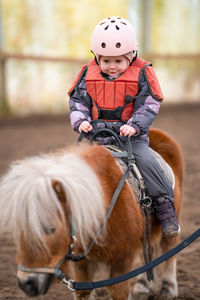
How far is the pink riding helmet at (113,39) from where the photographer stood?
9.04ft

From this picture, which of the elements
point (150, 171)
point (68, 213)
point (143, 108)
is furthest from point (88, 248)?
point (143, 108)

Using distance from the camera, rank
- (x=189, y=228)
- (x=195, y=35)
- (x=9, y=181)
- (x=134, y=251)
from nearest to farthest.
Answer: (x=9, y=181) < (x=134, y=251) < (x=189, y=228) < (x=195, y=35)

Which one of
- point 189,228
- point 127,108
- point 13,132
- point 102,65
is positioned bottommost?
point 13,132

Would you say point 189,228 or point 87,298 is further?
point 189,228

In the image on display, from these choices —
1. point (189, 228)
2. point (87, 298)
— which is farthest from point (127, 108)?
point (189, 228)

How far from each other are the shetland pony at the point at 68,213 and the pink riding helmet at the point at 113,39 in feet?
1.97

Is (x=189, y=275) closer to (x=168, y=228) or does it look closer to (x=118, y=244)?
(x=168, y=228)

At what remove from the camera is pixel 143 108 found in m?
2.80

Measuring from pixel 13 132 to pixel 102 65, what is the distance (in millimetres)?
7131

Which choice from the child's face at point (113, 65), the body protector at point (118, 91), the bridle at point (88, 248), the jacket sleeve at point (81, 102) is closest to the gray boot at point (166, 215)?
the bridle at point (88, 248)

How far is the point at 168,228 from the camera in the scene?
288 cm

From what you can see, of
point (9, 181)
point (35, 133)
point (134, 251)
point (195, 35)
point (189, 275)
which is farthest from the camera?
point (195, 35)

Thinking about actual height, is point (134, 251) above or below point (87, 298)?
above

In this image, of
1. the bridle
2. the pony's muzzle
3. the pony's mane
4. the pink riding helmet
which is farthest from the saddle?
the pony's muzzle
